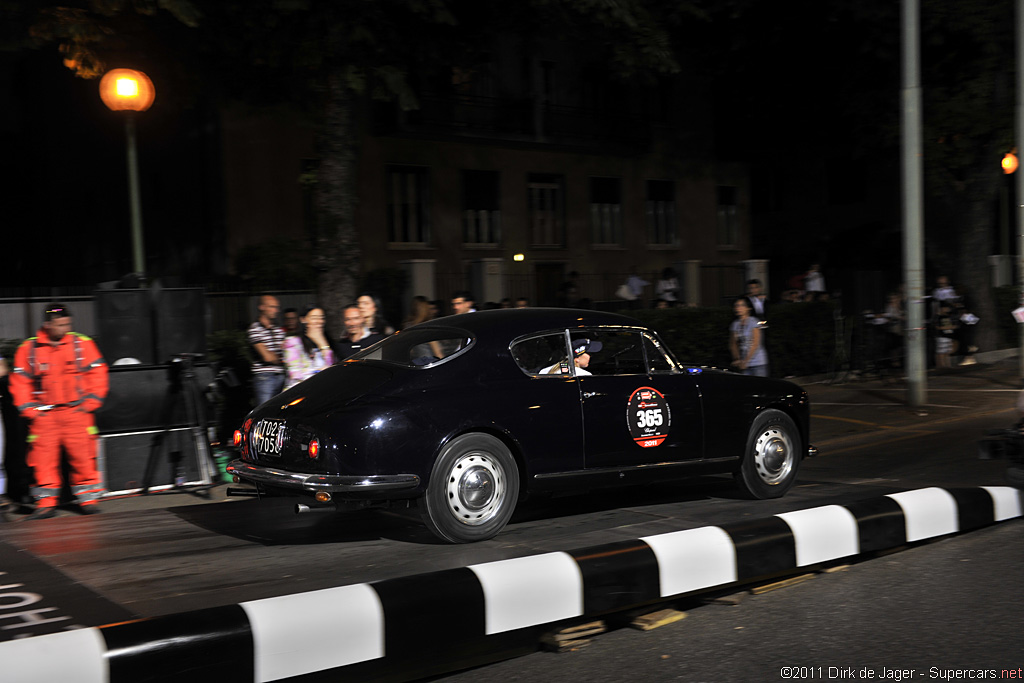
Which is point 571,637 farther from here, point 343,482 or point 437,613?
point 343,482

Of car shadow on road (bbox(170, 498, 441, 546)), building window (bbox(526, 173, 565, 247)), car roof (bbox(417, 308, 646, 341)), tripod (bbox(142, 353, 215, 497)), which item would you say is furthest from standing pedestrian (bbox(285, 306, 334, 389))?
building window (bbox(526, 173, 565, 247))

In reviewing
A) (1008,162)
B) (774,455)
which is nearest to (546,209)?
(1008,162)

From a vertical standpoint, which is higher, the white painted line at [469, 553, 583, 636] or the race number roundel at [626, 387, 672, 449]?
the race number roundel at [626, 387, 672, 449]

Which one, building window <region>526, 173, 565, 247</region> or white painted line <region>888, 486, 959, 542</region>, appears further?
building window <region>526, 173, 565, 247</region>

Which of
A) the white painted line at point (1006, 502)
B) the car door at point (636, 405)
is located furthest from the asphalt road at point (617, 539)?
the car door at point (636, 405)

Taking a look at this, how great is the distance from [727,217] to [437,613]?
30604 mm

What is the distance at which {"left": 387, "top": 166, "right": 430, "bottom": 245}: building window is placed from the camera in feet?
84.2

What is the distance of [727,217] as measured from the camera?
3378 cm

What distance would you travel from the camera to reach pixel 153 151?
24.1 meters

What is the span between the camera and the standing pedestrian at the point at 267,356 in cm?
1035

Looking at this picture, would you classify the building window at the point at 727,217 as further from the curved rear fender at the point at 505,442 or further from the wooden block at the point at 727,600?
the wooden block at the point at 727,600

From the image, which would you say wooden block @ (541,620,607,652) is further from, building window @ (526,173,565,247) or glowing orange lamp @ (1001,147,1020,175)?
building window @ (526,173,565,247)

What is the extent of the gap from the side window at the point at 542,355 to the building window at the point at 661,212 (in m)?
24.2

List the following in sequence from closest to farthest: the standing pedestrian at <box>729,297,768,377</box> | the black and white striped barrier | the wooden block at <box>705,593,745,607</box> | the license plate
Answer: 1. the black and white striped barrier
2. the wooden block at <box>705,593,745,607</box>
3. the license plate
4. the standing pedestrian at <box>729,297,768,377</box>
